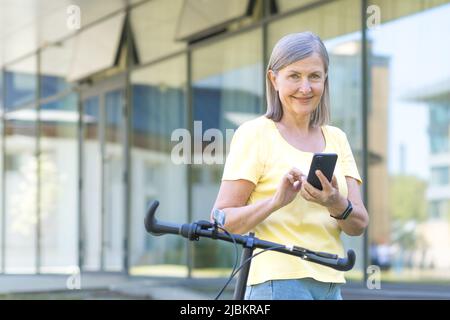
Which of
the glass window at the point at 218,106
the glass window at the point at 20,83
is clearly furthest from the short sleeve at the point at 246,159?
the glass window at the point at 20,83

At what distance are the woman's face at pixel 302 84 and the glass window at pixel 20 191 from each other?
12.1 m

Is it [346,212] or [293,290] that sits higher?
[346,212]

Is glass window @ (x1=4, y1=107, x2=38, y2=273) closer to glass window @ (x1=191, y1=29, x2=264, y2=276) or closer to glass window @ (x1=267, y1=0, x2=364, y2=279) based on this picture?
glass window @ (x1=191, y1=29, x2=264, y2=276)

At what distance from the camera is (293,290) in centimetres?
167

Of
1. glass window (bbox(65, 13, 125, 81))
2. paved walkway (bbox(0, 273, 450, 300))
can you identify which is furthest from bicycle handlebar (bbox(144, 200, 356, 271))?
glass window (bbox(65, 13, 125, 81))

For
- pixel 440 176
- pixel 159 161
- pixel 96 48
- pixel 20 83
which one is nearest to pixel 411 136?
pixel 440 176

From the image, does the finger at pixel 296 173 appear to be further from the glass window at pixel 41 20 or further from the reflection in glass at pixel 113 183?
the reflection in glass at pixel 113 183

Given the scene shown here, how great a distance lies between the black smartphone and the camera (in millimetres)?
1545

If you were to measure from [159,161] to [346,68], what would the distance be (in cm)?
359

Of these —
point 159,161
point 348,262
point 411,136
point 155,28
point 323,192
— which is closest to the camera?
point 348,262

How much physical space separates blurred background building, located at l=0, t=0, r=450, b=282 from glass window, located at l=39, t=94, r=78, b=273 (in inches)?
1.2

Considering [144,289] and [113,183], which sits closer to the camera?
[144,289]

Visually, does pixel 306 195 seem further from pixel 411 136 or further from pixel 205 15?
pixel 205 15
